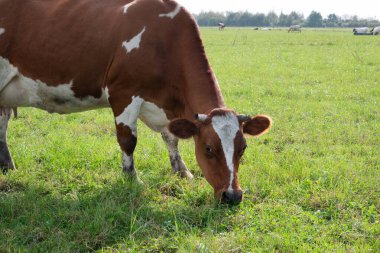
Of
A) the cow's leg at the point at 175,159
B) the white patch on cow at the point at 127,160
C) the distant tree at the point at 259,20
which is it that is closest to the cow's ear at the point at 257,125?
the cow's leg at the point at 175,159

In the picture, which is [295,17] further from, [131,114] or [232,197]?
[232,197]

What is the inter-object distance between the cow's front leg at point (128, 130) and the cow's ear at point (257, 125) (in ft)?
4.55

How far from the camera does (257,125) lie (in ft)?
17.5

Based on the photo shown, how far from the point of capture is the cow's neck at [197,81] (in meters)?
5.37

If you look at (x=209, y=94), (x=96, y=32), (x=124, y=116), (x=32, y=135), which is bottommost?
(x=32, y=135)

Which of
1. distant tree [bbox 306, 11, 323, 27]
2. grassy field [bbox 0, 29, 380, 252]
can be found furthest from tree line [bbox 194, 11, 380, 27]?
grassy field [bbox 0, 29, 380, 252]

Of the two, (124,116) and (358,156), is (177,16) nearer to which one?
(124,116)

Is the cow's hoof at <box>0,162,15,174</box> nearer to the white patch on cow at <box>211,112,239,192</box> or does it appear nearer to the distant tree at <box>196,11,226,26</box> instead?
the white patch on cow at <box>211,112,239,192</box>

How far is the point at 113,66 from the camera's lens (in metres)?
5.79

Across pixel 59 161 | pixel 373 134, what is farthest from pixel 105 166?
pixel 373 134

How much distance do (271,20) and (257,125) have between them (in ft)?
542

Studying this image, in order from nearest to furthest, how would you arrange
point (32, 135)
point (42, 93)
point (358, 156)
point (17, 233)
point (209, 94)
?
point (17, 233), point (209, 94), point (42, 93), point (358, 156), point (32, 135)

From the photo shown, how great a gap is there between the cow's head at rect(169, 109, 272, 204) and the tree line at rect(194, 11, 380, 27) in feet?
484

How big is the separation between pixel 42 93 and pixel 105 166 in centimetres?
132
